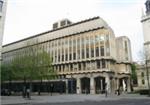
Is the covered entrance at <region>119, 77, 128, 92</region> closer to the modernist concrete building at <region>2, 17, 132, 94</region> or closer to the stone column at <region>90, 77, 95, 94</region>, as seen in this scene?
the modernist concrete building at <region>2, 17, 132, 94</region>

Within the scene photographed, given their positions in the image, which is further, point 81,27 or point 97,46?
point 81,27

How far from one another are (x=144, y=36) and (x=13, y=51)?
2122 inches

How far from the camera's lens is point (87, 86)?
68812 mm

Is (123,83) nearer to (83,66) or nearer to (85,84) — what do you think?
(85,84)

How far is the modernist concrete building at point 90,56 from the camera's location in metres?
65.6

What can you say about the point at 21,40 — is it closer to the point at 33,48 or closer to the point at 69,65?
the point at 69,65

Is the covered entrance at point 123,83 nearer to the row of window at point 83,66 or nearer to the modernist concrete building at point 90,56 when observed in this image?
the modernist concrete building at point 90,56

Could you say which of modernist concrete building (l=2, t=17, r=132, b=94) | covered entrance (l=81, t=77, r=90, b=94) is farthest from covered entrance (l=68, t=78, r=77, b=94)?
covered entrance (l=81, t=77, r=90, b=94)

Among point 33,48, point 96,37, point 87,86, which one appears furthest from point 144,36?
point 33,48

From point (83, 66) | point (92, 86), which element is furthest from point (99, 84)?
point (83, 66)

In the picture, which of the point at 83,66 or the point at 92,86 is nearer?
the point at 92,86

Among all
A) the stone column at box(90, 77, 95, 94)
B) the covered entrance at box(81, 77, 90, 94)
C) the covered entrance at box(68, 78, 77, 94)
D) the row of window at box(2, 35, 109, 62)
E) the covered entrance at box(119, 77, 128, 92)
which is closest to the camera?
the stone column at box(90, 77, 95, 94)

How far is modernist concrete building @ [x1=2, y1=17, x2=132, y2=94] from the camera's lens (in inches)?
2581

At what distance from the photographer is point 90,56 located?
6744 centimetres
